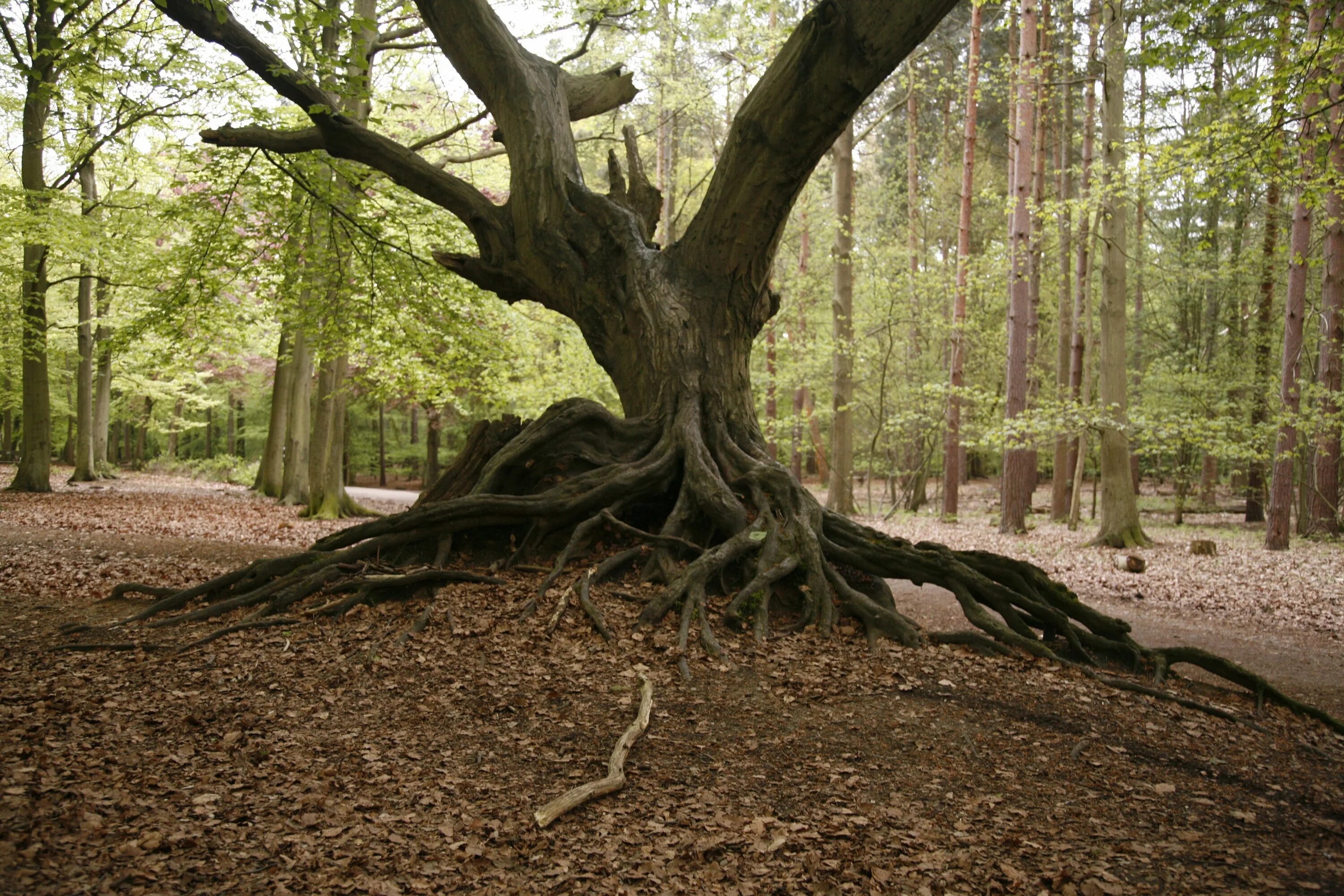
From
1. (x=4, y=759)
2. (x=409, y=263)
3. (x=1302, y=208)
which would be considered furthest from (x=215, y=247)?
(x=1302, y=208)

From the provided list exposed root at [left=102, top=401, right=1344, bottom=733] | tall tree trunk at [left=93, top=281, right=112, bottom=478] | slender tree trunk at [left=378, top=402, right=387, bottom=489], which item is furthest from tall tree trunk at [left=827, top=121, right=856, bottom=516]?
slender tree trunk at [left=378, top=402, right=387, bottom=489]

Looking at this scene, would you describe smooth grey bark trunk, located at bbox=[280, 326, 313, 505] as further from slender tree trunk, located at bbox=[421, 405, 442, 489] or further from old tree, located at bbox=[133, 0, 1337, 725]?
slender tree trunk, located at bbox=[421, 405, 442, 489]

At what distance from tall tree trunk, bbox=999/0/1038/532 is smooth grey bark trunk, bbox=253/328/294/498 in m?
14.1

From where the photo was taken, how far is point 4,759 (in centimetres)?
335

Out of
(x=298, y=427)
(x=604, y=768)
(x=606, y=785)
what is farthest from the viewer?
(x=298, y=427)

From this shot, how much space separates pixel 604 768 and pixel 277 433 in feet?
54.9

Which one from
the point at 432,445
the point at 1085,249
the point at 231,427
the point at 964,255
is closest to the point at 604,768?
the point at 964,255

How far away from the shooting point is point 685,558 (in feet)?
20.2

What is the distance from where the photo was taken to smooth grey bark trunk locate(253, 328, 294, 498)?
17.6m

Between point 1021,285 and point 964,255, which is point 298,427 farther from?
point 1021,285


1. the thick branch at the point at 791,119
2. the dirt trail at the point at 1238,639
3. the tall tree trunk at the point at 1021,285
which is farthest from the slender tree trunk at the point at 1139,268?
the thick branch at the point at 791,119

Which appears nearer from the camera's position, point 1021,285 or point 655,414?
point 655,414

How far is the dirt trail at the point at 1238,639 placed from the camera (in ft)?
19.7

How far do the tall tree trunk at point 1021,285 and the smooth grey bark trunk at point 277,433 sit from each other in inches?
555
